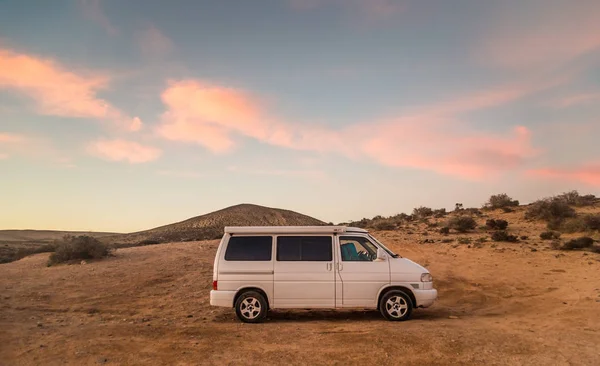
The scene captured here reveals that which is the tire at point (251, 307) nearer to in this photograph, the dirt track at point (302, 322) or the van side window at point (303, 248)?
the dirt track at point (302, 322)

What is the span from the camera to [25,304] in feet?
42.1

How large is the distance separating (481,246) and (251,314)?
47.9ft

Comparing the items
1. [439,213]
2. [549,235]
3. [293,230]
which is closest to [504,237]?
[549,235]

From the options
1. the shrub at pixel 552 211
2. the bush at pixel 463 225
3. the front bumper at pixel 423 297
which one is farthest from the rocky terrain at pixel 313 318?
the shrub at pixel 552 211

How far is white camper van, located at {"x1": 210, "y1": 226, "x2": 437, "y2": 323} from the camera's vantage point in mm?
10281

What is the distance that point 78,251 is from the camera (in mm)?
21844

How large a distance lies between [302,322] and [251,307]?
4.07 feet

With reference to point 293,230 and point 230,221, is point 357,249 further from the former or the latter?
point 230,221

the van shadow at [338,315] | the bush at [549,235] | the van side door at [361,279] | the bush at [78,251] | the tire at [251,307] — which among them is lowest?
the van shadow at [338,315]

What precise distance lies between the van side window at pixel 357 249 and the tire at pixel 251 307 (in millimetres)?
2169

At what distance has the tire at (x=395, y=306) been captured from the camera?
33.5 feet

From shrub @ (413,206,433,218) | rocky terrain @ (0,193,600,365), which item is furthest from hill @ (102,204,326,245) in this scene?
rocky terrain @ (0,193,600,365)

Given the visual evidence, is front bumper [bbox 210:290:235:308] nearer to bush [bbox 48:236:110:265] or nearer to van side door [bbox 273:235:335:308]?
van side door [bbox 273:235:335:308]

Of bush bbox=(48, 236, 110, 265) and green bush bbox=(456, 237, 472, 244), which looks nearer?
bush bbox=(48, 236, 110, 265)
